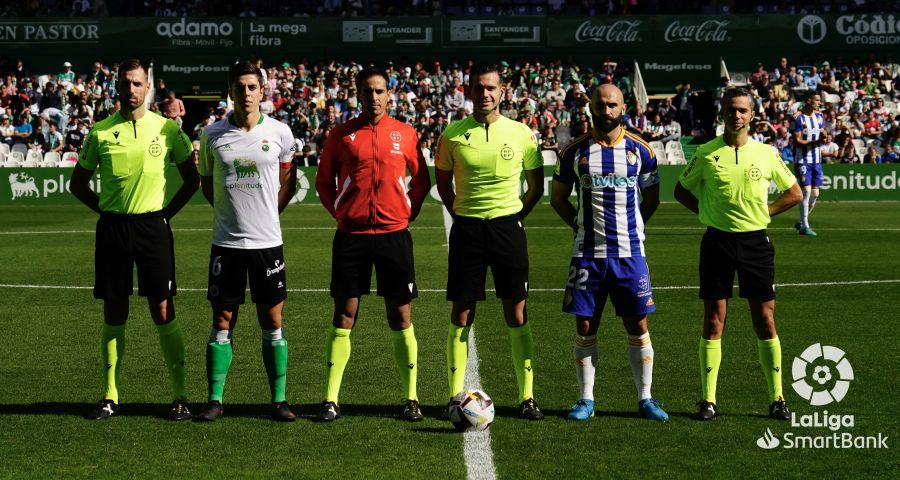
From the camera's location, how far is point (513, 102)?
37375 mm

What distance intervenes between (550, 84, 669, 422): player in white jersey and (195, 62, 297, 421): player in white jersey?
186 centimetres

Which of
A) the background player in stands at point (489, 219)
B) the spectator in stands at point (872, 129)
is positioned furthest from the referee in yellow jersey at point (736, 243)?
the spectator in stands at point (872, 129)

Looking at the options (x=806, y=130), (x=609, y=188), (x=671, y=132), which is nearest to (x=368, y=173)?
(x=609, y=188)

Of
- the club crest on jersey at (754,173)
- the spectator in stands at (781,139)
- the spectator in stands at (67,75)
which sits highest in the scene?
the spectator in stands at (67,75)

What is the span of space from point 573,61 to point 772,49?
735 centimetres

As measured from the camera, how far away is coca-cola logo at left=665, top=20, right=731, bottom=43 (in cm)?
4309

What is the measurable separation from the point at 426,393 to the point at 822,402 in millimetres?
2726

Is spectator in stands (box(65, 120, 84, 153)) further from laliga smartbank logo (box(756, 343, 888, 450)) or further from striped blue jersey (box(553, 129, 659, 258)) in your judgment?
striped blue jersey (box(553, 129, 659, 258))

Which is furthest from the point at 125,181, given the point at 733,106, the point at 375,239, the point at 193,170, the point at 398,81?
the point at 398,81

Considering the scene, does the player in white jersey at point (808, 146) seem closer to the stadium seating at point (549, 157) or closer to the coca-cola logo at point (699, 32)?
the stadium seating at point (549, 157)

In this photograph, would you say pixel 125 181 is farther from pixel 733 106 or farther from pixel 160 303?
pixel 733 106

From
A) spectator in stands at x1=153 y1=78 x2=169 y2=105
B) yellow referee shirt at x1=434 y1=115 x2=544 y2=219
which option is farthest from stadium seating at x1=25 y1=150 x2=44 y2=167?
yellow referee shirt at x1=434 y1=115 x2=544 y2=219

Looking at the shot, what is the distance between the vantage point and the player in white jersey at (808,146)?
67.5 ft

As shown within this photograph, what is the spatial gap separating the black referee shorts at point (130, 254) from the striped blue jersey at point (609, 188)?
2676 mm
